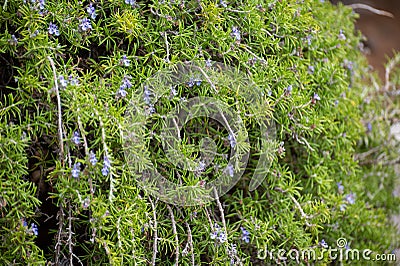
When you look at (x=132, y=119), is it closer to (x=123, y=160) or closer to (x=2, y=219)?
(x=123, y=160)

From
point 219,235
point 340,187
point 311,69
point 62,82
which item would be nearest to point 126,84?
point 62,82

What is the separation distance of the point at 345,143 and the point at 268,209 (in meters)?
0.39

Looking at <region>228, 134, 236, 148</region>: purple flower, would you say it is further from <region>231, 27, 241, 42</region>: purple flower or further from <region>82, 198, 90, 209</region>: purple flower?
<region>82, 198, 90, 209</region>: purple flower

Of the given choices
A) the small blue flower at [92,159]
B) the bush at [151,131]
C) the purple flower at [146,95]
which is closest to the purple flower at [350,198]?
the bush at [151,131]

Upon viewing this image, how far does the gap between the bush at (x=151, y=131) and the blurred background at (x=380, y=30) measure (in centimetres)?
268

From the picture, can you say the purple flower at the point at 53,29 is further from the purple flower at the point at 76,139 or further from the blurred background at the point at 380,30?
the blurred background at the point at 380,30

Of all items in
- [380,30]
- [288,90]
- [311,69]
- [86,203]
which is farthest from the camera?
[380,30]

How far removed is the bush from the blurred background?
106 inches

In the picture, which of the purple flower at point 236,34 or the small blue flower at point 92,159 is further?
the purple flower at point 236,34

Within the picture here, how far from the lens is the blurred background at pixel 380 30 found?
4.20m

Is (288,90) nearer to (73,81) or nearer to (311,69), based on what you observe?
(311,69)

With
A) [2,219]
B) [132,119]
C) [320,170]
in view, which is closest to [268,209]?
[320,170]

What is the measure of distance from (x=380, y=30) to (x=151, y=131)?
3.69m

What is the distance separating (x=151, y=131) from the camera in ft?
4.25
